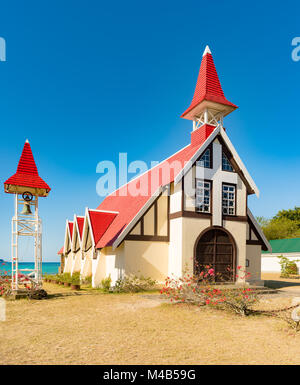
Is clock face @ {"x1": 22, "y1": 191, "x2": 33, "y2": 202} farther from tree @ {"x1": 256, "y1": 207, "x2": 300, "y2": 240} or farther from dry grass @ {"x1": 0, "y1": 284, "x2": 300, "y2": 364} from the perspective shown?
Answer: tree @ {"x1": 256, "y1": 207, "x2": 300, "y2": 240}

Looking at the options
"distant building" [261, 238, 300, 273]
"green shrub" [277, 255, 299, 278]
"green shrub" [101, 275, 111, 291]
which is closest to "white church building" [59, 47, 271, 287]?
"green shrub" [101, 275, 111, 291]

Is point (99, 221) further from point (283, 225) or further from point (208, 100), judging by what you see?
point (283, 225)

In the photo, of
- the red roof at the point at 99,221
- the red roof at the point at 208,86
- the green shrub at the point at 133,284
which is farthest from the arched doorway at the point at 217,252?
the red roof at the point at 208,86

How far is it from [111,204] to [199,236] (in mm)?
12376

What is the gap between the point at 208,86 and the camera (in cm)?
1975

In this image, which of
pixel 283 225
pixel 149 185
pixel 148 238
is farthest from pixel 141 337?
pixel 283 225

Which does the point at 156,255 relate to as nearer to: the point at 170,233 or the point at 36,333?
the point at 170,233

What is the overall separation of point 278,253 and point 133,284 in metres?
27.2

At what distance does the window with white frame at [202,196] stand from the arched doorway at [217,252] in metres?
1.35

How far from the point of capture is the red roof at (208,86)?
63.3 ft

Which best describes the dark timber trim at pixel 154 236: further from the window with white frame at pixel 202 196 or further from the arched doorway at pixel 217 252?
the arched doorway at pixel 217 252

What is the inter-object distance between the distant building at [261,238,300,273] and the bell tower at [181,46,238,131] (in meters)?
22.4

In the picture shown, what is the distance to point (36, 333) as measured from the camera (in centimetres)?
774
